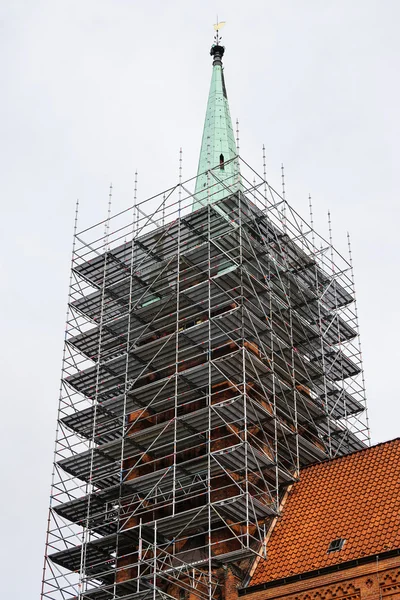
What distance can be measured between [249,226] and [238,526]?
12935 mm

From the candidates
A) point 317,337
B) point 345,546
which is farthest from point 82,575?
point 317,337

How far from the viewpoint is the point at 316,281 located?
5288cm

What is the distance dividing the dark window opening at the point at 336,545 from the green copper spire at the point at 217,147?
1843 centimetres

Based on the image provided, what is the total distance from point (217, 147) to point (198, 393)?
16.5 metres

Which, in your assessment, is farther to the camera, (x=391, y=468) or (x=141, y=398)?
(x=141, y=398)

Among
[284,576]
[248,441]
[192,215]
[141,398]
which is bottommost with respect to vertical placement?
[284,576]

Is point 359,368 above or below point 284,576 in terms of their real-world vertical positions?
above

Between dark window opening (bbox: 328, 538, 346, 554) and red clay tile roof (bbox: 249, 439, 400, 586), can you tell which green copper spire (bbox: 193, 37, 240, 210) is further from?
dark window opening (bbox: 328, 538, 346, 554)

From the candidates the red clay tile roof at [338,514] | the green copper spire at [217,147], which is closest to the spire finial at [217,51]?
the green copper spire at [217,147]

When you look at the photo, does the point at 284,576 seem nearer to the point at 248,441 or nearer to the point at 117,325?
the point at 248,441

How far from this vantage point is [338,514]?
1645 inches

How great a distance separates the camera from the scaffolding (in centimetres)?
4294

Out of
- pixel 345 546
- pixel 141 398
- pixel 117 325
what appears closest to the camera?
pixel 345 546

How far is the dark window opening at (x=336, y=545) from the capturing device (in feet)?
129
